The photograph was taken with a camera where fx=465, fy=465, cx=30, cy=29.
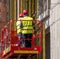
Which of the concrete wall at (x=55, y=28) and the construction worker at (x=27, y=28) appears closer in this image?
the concrete wall at (x=55, y=28)

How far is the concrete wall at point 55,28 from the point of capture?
1742cm

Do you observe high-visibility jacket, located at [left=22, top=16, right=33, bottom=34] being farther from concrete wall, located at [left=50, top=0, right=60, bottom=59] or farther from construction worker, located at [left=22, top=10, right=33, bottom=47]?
concrete wall, located at [left=50, top=0, right=60, bottom=59]

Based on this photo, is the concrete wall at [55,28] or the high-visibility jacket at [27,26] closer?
the concrete wall at [55,28]

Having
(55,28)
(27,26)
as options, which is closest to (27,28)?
(27,26)

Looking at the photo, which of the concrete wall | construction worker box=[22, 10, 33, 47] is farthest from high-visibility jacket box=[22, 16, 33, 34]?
the concrete wall

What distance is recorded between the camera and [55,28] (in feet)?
58.4

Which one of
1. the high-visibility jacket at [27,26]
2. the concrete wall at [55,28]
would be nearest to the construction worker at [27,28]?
the high-visibility jacket at [27,26]

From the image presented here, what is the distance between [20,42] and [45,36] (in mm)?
1344

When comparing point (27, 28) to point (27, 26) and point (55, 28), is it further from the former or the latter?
point (55, 28)

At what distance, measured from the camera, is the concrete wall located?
17.4m

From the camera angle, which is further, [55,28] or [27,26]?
[27,26]

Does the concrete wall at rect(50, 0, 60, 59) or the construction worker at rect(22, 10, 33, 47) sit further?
the construction worker at rect(22, 10, 33, 47)

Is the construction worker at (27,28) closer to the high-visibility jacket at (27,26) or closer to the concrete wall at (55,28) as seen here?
the high-visibility jacket at (27,26)

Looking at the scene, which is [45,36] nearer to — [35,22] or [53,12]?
[35,22]
